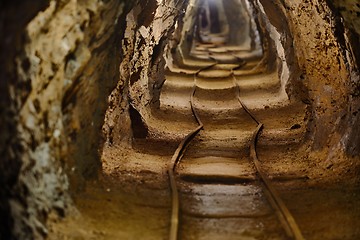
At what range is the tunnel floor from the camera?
17.3ft

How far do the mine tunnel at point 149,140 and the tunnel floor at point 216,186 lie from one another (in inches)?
1.0

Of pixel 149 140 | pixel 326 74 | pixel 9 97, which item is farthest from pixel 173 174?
pixel 9 97

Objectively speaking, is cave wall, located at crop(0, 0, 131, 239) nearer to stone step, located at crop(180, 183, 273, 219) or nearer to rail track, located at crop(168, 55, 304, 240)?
rail track, located at crop(168, 55, 304, 240)

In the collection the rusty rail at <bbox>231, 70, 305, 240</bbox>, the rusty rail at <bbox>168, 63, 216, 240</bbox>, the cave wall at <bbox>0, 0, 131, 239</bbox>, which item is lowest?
the rusty rail at <bbox>231, 70, 305, 240</bbox>

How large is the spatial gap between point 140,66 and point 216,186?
433cm

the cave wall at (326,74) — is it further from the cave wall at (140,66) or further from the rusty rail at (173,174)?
the cave wall at (140,66)

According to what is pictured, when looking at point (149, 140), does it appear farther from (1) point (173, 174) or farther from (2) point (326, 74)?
(2) point (326, 74)

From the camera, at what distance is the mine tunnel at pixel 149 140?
4.32 m

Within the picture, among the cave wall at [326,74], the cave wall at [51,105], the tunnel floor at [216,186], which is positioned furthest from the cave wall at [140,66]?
the cave wall at [326,74]

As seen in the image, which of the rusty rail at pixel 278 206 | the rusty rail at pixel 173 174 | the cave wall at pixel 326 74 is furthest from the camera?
the cave wall at pixel 326 74

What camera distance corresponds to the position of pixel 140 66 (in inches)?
405

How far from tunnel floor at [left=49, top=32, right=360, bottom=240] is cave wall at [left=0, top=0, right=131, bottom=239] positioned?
1.43ft

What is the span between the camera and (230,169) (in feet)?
24.6

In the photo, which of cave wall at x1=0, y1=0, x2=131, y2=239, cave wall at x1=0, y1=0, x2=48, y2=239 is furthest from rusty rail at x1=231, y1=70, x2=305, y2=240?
cave wall at x1=0, y1=0, x2=48, y2=239
